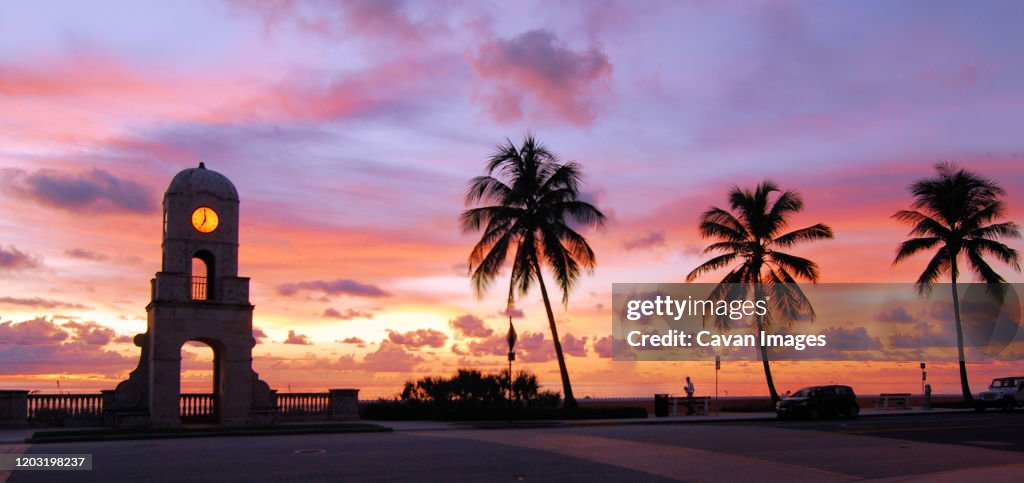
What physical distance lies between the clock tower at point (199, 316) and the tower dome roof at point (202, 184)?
34mm

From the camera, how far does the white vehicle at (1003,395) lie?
147ft

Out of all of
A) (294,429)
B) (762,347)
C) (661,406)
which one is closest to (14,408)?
(294,429)

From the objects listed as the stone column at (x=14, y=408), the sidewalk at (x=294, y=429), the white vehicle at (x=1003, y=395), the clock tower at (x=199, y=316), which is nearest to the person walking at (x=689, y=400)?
the sidewalk at (x=294, y=429)

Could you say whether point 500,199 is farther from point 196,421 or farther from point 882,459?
point 882,459

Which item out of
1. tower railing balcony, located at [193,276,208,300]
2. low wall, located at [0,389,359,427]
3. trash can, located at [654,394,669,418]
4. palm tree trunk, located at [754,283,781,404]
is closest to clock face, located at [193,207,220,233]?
tower railing balcony, located at [193,276,208,300]

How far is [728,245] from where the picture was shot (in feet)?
154

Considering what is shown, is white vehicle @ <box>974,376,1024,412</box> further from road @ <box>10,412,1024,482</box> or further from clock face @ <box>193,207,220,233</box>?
clock face @ <box>193,207,220,233</box>

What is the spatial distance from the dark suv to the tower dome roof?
23.3 meters

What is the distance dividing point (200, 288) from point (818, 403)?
25.0 metres

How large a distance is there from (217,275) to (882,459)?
22.4 m

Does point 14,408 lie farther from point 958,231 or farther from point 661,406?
point 958,231

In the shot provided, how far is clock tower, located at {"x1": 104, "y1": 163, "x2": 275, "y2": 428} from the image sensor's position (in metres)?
30.8

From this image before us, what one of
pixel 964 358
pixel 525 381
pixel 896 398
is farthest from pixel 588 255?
pixel 964 358

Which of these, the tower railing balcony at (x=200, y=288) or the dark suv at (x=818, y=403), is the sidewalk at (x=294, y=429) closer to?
the dark suv at (x=818, y=403)
